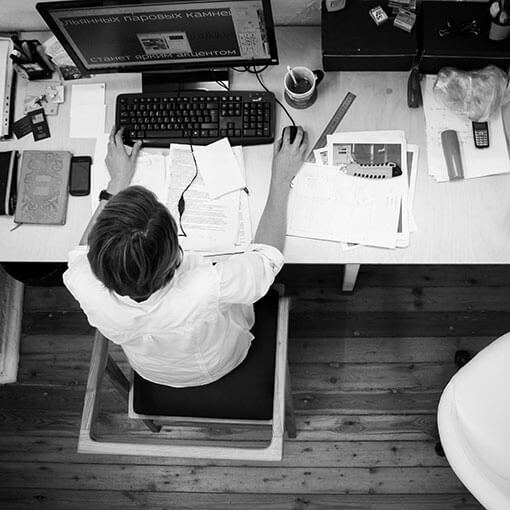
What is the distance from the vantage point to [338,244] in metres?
1.51

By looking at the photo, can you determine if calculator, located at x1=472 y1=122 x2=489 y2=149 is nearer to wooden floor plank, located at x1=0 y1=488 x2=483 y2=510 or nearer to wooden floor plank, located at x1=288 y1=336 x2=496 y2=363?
wooden floor plank, located at x1=288 y1=336 x2=496 y2=363

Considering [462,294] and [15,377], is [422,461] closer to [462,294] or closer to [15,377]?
[462,294]

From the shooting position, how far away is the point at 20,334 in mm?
2268

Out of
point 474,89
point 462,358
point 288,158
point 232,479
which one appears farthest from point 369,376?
point 474,89

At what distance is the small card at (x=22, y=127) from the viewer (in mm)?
1634

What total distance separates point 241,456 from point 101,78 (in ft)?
3.66

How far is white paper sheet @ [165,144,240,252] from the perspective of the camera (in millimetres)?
1530

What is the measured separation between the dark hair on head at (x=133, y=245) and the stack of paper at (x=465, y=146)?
791 millimetres

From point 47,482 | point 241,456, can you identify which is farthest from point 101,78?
point 47,482

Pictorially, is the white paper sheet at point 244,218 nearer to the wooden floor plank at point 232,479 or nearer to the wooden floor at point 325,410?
the wooden floor at point 325,410

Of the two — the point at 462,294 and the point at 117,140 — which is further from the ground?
the point at 117,140

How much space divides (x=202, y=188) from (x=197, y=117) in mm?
201

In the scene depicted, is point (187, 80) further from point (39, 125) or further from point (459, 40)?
point (459, 40)

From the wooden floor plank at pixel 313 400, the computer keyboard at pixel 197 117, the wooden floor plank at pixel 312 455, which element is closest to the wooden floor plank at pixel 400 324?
the wooden floor plank at pixel 313 400
